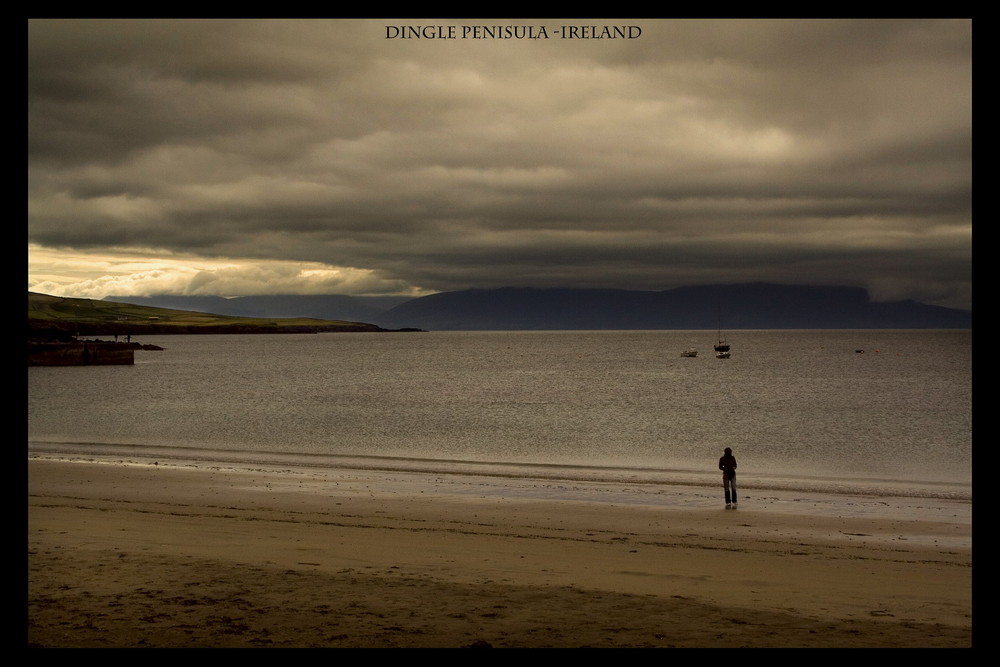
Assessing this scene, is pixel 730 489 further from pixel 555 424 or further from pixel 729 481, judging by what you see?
pixel 555 424

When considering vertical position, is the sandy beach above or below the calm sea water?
above

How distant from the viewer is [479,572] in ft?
49.8

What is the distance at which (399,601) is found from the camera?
1273 cm

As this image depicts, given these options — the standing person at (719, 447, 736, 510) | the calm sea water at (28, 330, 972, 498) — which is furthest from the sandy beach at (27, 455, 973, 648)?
the calm sea water at (28, 330, 972, 498)

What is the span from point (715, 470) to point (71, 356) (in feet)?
Result: 473

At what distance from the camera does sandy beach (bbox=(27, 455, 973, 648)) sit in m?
11.2

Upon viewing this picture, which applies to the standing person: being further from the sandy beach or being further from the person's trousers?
the sandy beach

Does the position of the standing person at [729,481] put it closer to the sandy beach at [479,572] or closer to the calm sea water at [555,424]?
the sandy beach at [479,572]

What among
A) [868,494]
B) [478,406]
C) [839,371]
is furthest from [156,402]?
[839,371]

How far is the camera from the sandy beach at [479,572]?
11.2 meters

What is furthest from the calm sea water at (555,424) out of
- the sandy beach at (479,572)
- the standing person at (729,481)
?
the sandy beach at (479,572)

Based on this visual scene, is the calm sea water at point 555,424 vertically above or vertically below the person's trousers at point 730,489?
below

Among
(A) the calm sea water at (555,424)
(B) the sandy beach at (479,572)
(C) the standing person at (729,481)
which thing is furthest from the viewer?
(A) the calm sea water at (555,424)
